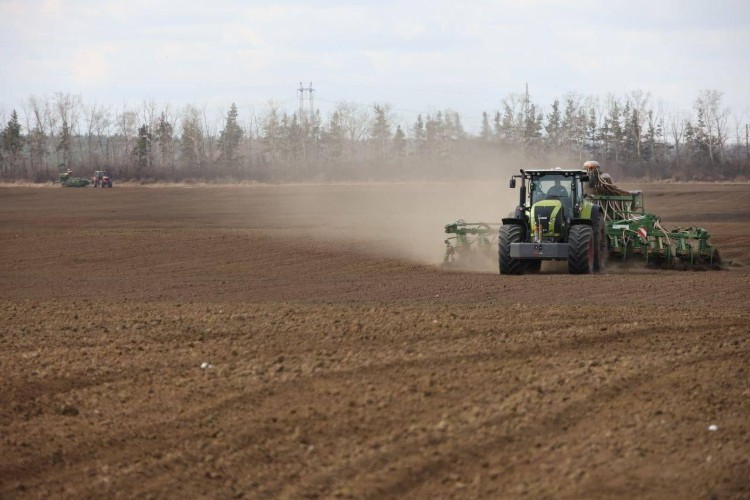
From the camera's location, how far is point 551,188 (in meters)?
19.9

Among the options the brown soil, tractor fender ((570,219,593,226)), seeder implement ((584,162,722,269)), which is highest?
tractor fender ((570,219,593,226))

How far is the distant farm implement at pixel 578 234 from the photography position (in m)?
18.8

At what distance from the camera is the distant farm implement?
61.6ft

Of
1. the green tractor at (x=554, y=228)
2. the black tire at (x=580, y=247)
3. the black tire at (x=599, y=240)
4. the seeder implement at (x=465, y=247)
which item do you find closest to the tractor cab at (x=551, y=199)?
the green tractor at (x=554, y=228)

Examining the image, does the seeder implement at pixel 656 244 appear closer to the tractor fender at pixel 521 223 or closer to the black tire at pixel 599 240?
the black tire at pixel 599 240

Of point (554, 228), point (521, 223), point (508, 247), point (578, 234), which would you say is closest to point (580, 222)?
point (554, 228)

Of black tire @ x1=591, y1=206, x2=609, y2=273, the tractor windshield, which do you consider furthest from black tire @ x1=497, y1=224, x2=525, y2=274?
black tire @ x1=591, y1=206, x2=609, y2=273

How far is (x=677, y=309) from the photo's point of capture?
14023 mm

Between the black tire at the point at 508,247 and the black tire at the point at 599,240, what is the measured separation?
1701 mm

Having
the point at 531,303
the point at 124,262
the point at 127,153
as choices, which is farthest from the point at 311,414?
the point at 127,153

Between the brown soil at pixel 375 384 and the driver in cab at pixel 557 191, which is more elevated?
the driver in cab at pixel 557 191

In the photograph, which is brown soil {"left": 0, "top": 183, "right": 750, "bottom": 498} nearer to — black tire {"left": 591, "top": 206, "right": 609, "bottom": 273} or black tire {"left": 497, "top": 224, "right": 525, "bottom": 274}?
black tire {"left": 497, "top": 224, "right": 525, "bottom": 274}

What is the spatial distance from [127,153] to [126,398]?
120507 millimetres

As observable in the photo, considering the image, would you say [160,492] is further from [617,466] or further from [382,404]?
[617,466]
